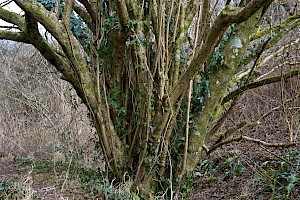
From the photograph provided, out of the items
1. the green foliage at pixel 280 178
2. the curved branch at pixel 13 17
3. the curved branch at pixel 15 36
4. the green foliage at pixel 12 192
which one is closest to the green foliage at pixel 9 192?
the green foliage at pixel 12 192

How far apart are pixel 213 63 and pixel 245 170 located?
6.83 ft

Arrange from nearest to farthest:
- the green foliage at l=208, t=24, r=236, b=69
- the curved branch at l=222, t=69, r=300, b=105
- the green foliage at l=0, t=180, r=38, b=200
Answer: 1. the green foliage at l=0, t=180, r=38, b=200
2. the green foliage at l=208, t=24, r=236, b=69
3. the curved branch at l=222, t=69, r=300, b=105

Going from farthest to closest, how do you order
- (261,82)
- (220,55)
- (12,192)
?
(261,82)
(220,55)
(12,192)

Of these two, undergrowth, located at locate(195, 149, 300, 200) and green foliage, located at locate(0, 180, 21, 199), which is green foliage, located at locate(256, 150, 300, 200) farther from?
green foliage, located at locate(0, 180, 21, 199)

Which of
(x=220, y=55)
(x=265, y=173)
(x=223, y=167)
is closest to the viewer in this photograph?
(x=220, y=55)

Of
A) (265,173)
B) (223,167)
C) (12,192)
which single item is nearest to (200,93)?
(265,173)

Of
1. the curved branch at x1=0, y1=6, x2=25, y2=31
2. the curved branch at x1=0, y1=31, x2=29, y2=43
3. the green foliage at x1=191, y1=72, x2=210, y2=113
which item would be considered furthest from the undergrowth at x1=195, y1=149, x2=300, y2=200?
the curved branch at x1=0, y1=6, x2=25, y2=31

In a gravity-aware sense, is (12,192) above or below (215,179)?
above

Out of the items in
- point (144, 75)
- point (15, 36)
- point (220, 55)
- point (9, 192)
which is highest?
point (15, 36)

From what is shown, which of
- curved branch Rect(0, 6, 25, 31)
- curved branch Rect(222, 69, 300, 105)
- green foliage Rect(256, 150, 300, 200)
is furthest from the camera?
curved branch Rect(222, 69, 300, 105)

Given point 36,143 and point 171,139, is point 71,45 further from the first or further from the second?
point 36,143

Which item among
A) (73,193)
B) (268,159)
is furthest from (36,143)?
(268,159)

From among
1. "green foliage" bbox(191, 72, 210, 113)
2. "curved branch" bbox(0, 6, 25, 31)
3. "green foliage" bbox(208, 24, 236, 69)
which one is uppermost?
"curved branch" bbox(0, 6, 25, 31)

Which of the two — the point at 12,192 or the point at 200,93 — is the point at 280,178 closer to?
the point at 200,93
